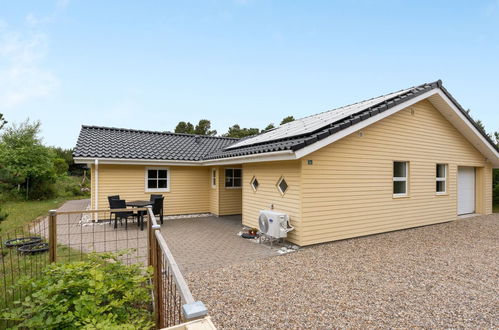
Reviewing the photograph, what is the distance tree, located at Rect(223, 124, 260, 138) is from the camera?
3731 cm

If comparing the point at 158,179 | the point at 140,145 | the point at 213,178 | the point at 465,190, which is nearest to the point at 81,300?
the point at 158,179

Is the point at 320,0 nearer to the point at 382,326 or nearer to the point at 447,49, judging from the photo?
the point at 447,49

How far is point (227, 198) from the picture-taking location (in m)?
11.8

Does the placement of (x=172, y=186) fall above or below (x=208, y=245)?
above

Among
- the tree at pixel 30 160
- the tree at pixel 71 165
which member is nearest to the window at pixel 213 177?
the tree at pixel 30 160

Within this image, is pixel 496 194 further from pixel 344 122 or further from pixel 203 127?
pixel 203 127

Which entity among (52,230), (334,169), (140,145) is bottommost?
(52,230)

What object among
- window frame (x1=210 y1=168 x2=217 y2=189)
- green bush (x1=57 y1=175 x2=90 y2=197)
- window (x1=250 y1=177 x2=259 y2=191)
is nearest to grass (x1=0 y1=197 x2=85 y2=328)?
window (x1=250 y1=177 x2=259 y2=191)

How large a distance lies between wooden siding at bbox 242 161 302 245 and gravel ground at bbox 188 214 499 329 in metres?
1.08

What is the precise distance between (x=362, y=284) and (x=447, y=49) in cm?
1297

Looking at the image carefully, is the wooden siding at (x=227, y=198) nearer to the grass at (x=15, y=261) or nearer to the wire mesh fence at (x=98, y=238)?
the wire mesh fence at (x=98, y=238)

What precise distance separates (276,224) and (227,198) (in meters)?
5.12

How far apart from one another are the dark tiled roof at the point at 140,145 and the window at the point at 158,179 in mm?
741

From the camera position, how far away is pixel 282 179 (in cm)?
750
